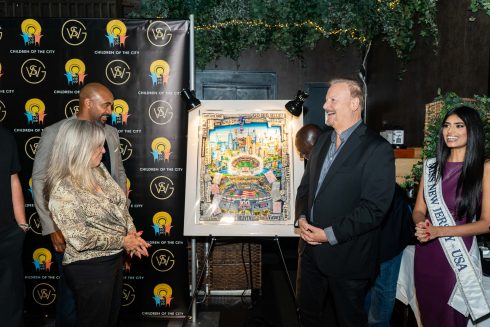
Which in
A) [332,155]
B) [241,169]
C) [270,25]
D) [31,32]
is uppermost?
[270,25]

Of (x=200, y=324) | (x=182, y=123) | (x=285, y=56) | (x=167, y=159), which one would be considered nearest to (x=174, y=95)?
(x=182, y=123)

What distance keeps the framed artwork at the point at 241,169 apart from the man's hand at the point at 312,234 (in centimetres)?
78

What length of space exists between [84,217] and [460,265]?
1.95m

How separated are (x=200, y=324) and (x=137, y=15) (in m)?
3.48

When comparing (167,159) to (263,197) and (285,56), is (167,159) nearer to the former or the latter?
(263,197)

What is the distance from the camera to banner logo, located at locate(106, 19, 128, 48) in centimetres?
325

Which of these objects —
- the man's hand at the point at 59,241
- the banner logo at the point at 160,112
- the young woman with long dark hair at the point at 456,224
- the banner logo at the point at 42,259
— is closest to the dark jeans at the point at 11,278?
the man's hand at the point at 59,241

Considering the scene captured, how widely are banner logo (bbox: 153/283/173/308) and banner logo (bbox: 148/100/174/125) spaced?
141 centimetres

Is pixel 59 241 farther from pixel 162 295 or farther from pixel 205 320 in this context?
pixel 205 320

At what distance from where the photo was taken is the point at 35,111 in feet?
10.8

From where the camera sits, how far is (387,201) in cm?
209

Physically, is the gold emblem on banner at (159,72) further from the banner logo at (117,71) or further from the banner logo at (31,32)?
the banner logo at (31,32)

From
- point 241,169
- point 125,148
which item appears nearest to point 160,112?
point 125,148

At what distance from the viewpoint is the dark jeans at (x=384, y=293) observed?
8.48ft
